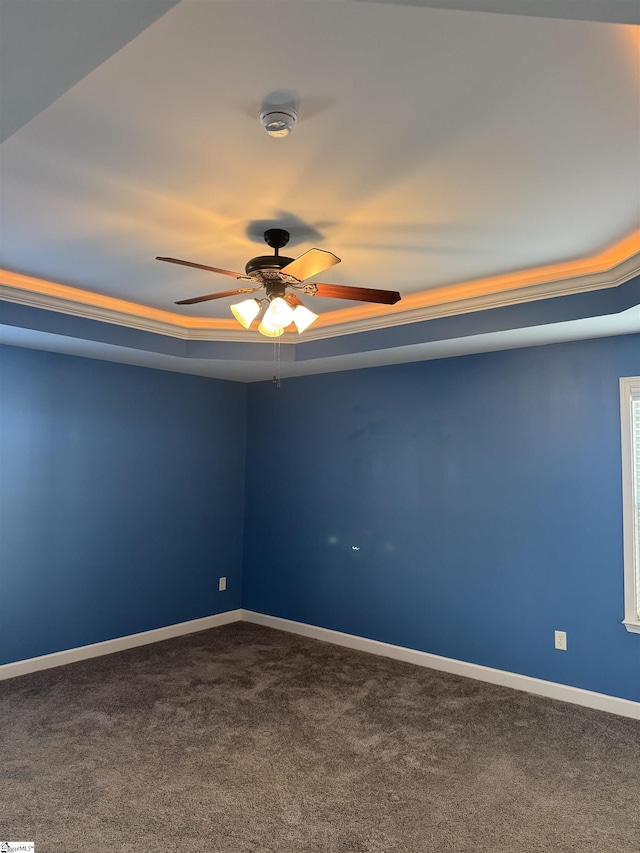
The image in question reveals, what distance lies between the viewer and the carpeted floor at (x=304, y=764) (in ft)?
7.79

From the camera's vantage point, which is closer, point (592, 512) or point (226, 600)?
point (592, 512)

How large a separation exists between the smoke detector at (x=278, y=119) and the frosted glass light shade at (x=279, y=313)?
2.86 ft

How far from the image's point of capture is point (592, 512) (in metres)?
3.76

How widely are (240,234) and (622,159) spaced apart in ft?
5.57

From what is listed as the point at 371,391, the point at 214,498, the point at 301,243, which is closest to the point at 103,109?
the point at 301,243

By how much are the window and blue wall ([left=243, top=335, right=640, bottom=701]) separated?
0.05m

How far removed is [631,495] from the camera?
361 cm

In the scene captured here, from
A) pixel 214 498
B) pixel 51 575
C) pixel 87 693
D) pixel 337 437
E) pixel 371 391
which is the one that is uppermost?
pixel 371 391

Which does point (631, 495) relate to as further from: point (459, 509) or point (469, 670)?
point (469, 670)

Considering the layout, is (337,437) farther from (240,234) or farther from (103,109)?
(103,109)

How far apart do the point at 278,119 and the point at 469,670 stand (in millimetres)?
3807

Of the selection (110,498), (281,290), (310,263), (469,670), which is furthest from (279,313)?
(469,670)

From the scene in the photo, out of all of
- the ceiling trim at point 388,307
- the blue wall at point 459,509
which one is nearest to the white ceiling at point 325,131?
the ceiling trim at point 388,307

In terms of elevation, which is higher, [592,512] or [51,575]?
[592,512]
